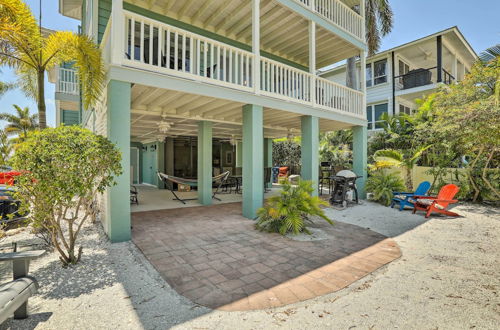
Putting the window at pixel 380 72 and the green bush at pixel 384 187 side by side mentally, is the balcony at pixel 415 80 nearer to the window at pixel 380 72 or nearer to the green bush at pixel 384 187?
the window at pixel 380 72

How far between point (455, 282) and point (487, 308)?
1.69 ft

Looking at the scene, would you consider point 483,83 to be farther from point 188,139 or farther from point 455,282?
point 188,139

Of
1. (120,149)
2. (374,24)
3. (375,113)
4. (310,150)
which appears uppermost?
(374,24)

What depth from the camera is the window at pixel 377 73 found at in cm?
1471

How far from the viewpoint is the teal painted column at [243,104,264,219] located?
555 centimetres

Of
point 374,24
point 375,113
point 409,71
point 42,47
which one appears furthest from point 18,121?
point 409,71

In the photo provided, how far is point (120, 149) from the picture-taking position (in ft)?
12.8

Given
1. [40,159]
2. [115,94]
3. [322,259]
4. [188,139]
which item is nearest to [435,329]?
[322,259]

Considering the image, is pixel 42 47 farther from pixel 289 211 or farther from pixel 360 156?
pixel 360 156

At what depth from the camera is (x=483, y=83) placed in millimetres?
8023

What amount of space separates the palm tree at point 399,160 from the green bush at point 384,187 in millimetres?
713

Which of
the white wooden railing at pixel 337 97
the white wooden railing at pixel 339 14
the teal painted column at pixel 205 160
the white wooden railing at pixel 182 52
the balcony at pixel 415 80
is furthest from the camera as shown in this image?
the balcony at pixel 415 80

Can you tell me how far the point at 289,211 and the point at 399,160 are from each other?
21.3 feet

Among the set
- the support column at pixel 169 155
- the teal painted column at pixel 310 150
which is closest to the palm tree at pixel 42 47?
the teal painted column at pixel 310 150
